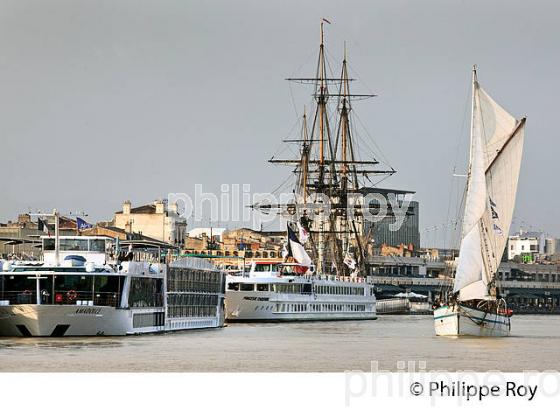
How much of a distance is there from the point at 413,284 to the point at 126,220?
129 feet

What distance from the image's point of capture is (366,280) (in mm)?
83062

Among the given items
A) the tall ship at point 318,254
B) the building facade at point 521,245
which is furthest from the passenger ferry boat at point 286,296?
the building facade at point 521,245

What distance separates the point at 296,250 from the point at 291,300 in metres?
3.33

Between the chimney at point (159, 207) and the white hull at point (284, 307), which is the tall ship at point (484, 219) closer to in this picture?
the white hull at point (284, 307)

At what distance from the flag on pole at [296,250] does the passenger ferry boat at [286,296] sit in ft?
1.60

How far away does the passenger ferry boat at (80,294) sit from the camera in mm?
38344

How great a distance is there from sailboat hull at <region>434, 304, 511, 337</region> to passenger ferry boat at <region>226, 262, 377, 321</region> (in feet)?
52.2

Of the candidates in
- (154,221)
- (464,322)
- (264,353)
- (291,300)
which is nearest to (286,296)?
(291,300)

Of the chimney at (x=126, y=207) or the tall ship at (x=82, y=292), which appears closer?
the tall ship at (x=82, y=292)

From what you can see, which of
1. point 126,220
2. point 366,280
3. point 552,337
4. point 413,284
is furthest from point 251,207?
point 413,284

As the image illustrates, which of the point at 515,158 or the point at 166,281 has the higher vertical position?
the point at 515,158

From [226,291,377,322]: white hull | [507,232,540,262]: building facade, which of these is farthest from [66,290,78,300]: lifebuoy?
[507,232,540,262]: building facade
